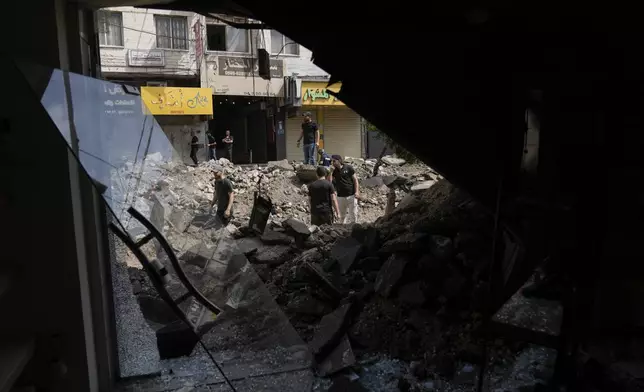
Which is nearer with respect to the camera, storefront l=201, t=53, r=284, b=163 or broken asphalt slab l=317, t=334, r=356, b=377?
broken asphalt slab l=317, t=334, r=356, b=377

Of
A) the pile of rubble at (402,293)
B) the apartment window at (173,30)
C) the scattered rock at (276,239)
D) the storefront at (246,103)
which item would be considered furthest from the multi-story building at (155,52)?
the pile of rubble at (402,293)

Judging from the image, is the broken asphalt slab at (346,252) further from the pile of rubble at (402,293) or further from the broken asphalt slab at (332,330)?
the broken asphalt slab at (332,330)

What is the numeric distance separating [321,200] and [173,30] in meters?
15.0

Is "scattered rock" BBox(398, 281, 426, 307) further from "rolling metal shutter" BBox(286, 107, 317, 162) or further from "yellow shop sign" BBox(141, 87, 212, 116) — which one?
"rolling metal shutter" BBox(286, 107, 317, 162)

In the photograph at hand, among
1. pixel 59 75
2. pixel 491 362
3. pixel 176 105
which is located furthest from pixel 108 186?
pixel 176 105

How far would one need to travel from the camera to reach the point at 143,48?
806 inches

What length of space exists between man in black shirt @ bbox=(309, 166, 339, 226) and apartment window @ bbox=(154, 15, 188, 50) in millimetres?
14167

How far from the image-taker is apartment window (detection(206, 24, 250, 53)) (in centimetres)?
2161

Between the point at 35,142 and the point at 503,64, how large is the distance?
247cm

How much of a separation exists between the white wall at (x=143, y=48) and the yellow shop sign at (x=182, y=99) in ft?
6.82

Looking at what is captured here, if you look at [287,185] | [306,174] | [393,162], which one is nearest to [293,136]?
[393,162]

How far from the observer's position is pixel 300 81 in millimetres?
21938

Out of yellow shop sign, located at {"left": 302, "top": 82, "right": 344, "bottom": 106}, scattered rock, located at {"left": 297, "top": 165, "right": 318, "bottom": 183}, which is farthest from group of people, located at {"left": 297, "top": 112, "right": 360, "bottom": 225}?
yellow shop sign, located at {"left": 302, "top": 82, "right": 344, "bottom": 106}

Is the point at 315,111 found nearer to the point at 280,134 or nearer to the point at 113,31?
the point at 280,134
